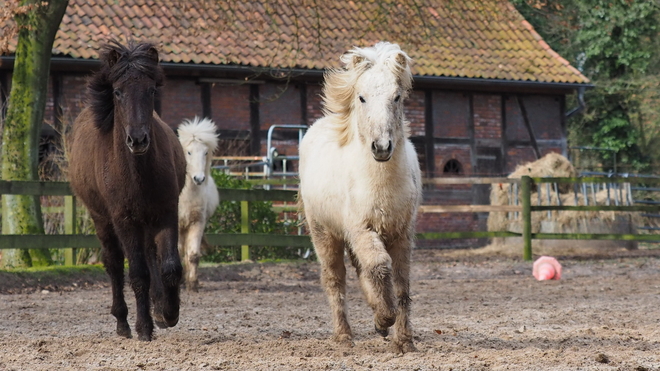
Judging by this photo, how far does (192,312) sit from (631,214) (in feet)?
40.5

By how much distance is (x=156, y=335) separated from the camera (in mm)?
7227

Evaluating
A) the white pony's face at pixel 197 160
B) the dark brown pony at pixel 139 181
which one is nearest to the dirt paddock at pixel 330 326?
the dark brown pony at pixel 139 181

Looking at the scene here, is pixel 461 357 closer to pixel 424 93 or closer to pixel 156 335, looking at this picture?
pixel 156 335

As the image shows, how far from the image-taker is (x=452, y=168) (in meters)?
24.1

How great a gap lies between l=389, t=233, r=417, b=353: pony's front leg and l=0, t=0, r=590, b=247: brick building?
12.5 m

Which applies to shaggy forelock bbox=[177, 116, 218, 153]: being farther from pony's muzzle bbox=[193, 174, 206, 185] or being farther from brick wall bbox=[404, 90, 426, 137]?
brick wall bbox=[404, 90, 426, 137]

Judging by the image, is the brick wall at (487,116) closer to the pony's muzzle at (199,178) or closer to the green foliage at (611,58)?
the green foliage at (611,58)

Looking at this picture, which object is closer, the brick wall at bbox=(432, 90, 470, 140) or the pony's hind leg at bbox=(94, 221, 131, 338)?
the pony's hind leg at bbox=(94, 221, 131, 338)

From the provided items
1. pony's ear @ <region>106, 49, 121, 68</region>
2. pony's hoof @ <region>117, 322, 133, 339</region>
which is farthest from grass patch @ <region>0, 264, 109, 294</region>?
pony's ear @ <region>106, 49, 121, 68</region>

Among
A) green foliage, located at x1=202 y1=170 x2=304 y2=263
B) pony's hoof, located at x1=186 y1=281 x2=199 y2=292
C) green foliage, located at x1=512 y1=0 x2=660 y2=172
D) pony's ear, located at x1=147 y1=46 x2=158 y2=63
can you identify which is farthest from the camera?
green foliage, located at x1=512 y1=0 x2=660 y2=172

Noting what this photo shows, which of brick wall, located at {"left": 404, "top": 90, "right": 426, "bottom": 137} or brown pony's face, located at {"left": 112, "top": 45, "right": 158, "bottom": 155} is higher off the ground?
brick wall, located at {"left": 404, "top": 90, "right": 426, "bottom": 137}

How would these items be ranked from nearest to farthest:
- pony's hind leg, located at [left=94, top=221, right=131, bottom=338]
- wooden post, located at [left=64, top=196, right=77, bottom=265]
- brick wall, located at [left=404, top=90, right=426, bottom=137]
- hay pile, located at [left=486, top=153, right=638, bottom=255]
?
pony's hind leg, located at [left=94, top=221, right=131, bottom=338] → wooden post, located at [left=64, top=196, right=77, bottom=265] → hay pile, located at [left=486, top=153, right=638, bottom=255] → brick wall, located at [left=404, top=90, right=426, bottom=137]

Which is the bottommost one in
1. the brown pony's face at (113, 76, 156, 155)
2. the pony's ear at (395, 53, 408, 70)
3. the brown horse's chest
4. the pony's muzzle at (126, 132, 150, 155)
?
the brown horse's chest

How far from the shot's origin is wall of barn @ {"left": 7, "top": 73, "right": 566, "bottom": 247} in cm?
2050
